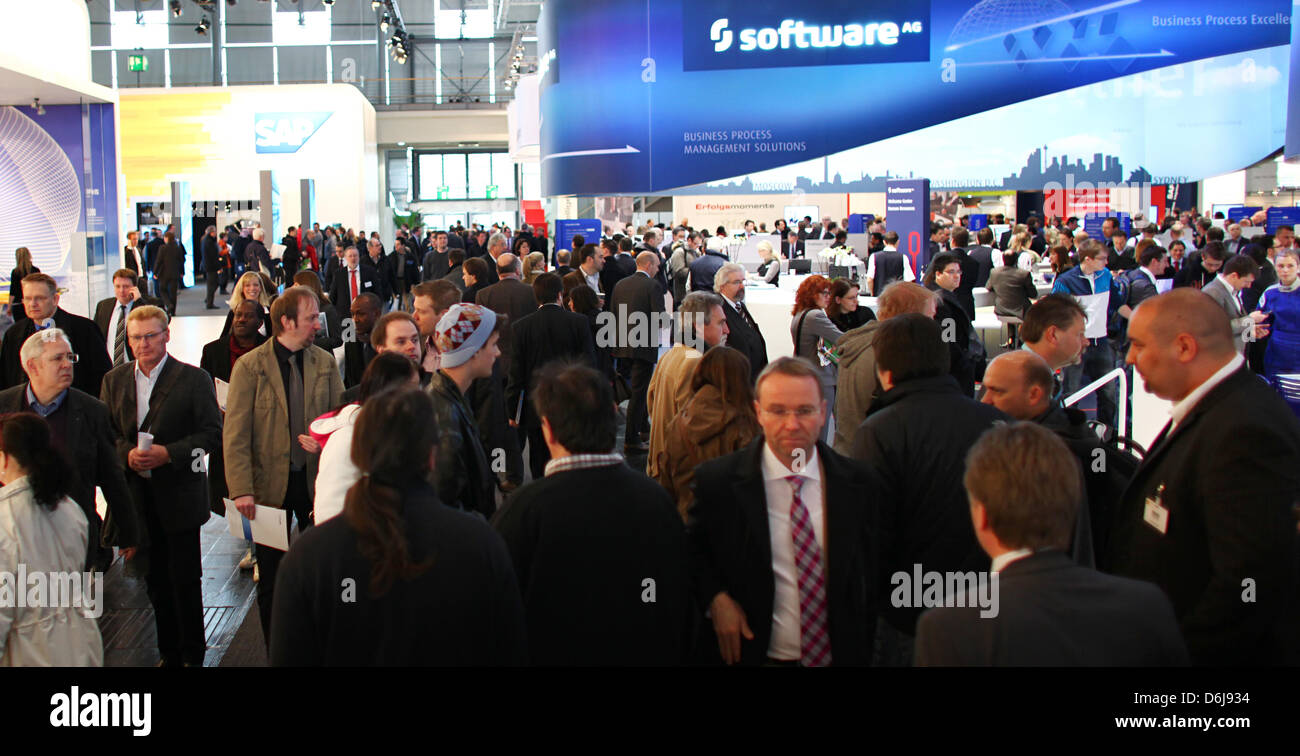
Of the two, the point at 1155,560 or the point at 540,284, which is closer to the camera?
the point at 1155,560

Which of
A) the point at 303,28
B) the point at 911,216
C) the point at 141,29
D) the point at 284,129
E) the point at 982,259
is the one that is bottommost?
the point at 982,259

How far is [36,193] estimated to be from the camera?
38.0 ft

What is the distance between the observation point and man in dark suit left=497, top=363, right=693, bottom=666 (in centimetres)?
227

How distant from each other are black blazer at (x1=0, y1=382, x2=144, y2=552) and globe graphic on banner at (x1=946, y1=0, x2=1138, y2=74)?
10.1 metres

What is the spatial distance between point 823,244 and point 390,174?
86.9 ft

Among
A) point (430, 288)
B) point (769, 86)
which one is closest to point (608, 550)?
point (430, 288)

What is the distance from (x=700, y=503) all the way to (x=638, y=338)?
5.51 metres

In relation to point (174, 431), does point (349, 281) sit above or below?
above

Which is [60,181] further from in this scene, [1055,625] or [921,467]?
[1055,625]

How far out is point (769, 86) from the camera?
38.1ft

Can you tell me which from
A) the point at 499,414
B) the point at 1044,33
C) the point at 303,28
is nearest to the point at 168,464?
the point at 499,414

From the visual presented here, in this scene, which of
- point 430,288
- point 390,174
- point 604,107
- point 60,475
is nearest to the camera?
point 60,475
